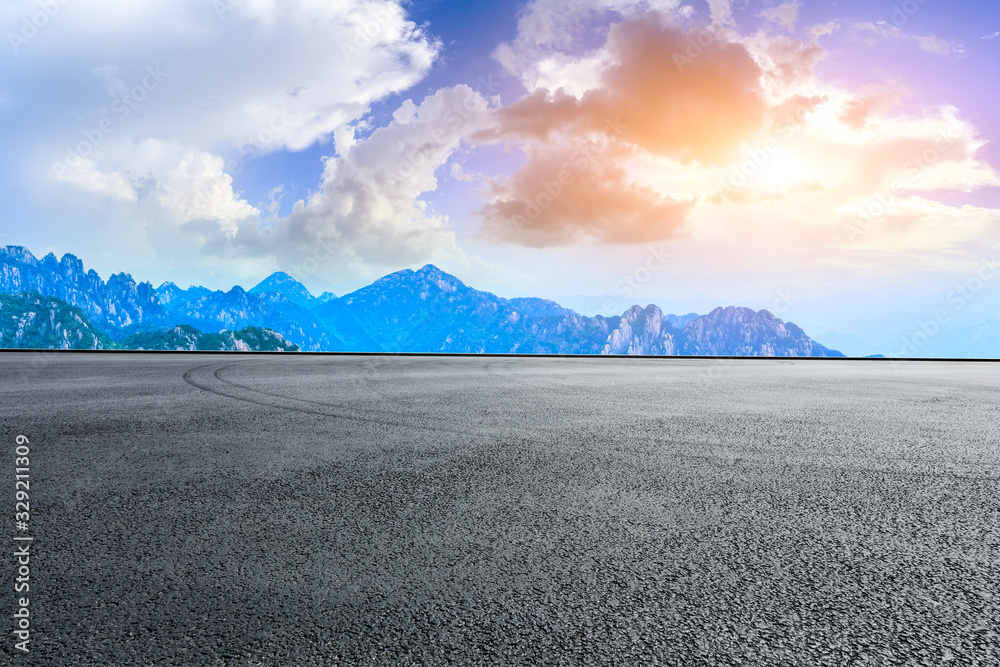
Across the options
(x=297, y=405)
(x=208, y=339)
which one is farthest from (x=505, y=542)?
(x=208, y=339)

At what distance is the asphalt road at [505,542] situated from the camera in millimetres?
2488

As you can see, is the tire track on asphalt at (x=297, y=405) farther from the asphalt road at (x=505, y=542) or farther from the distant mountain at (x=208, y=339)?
the distant mountain at (x=208, y=339)

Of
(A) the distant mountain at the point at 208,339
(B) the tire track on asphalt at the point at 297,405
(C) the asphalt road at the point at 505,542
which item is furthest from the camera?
(A) the distant mountain at the point at 208,339

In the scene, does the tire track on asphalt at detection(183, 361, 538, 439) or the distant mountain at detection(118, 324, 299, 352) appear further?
the distant mountain at detection(118, 324, 299, 352)

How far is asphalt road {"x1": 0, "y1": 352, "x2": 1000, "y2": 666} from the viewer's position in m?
2.49

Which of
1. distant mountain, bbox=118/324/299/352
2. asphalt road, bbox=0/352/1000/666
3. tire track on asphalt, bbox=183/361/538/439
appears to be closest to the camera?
asphalt road, bbox=0/352/1000/666

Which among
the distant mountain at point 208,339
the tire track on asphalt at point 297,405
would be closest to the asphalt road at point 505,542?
the tire track on asphalt at point 297,405

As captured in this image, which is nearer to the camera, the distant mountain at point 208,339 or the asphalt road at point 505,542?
the asphalt road at point 505,542

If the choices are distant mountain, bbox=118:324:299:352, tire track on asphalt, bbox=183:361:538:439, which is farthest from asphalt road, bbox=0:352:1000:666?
distant mountain, bbox=118:324:299:352

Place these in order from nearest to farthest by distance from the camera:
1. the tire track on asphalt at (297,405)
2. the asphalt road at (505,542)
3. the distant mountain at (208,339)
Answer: the asphalt road at (505,542)
the tire track on asphalt at (297,405)
the distant mountain at (208,339)

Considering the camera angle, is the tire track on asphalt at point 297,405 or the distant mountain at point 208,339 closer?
the tire track on asphalt at point 297,405

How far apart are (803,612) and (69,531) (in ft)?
13.3

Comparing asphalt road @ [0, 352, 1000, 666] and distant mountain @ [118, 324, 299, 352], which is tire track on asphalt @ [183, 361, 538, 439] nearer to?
asphalt road @ [0, 352, 1000, 666]

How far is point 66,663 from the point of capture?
91.7 inches
